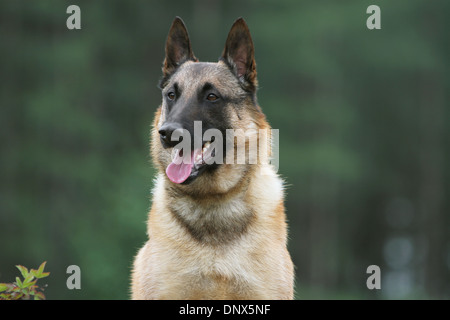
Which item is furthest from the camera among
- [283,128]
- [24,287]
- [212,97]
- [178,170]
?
[283,128]

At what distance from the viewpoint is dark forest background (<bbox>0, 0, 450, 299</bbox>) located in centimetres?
1689

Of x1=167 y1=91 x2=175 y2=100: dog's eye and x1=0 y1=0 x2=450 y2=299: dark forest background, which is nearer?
x1=167 y1=91 x2=175 y2=100: dog's eye

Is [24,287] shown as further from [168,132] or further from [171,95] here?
[171,95]

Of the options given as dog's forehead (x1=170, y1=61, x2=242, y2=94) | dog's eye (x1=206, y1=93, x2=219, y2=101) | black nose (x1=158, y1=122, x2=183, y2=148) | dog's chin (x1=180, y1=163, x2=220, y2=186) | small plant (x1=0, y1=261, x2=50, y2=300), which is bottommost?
small plant (x1=0, y1=261, x2=50, y2=300)

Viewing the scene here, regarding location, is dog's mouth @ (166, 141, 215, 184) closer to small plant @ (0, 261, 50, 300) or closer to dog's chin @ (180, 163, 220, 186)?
dog's chin @ (180, 163, 220, 186)

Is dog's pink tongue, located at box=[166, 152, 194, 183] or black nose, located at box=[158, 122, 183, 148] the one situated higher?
black nose, located at box=[158, 122, 183, 148]

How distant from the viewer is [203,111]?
195 inches

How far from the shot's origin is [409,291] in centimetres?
1867

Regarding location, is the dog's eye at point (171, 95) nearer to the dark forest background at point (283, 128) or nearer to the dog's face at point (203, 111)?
the dog's face at point (203, 111)

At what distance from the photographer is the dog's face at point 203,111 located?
4.74 m

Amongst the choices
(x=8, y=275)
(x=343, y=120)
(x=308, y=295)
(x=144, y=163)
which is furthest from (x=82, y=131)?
(x=343, y=120)

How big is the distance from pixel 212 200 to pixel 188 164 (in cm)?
43

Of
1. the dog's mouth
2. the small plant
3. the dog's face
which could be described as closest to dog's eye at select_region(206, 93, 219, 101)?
the dog's face

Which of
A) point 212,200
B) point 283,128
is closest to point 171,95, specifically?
point 212,200
